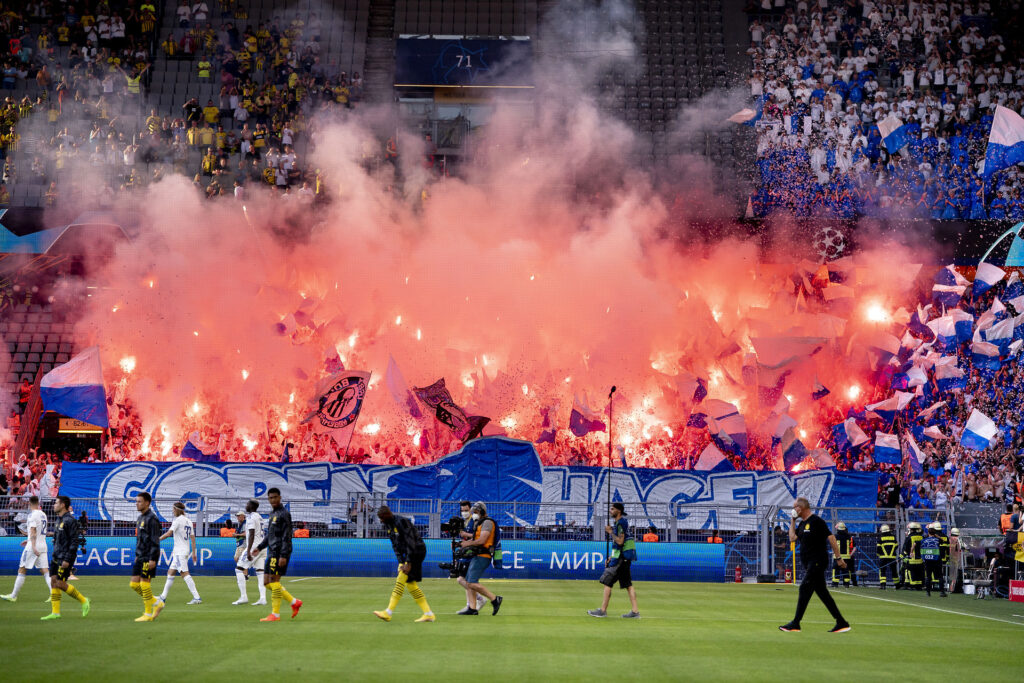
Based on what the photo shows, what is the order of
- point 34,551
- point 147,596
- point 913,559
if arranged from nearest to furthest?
point 147,596
point 34,551
point 913,559

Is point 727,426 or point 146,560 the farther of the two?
point 727,426

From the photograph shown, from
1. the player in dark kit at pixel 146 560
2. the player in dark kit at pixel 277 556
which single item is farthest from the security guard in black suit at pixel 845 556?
the player in dark kit at pixel 146 560

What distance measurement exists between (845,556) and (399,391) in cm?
1393

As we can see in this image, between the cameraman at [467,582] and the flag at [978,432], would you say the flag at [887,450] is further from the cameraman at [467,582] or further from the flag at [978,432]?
the cameraman at [467,582]

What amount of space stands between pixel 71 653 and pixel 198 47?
32171mm

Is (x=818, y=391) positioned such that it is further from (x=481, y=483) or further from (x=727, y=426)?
(x=481, y=483)

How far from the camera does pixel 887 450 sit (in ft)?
104

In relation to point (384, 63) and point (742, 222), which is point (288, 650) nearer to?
point (742, 222)

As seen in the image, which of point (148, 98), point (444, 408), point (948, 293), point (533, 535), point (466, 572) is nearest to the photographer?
point (466, 572)

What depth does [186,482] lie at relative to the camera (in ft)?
89.2

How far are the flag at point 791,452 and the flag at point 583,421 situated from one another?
214 inches

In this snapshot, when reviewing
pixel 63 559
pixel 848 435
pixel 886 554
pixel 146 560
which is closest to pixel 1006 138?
pixel 848 435

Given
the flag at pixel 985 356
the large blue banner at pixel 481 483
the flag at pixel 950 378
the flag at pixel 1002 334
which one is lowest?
the large blue banner at pixel 481 483

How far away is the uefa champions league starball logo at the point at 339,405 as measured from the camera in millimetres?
30641
